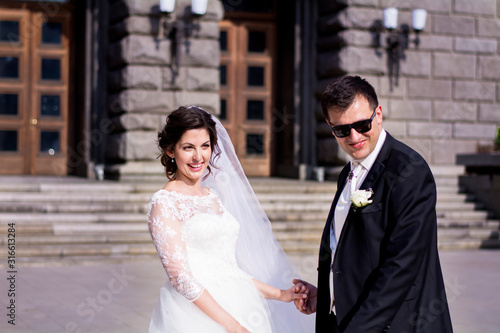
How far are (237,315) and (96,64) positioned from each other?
10.5 metres

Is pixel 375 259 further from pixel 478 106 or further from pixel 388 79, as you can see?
→ pixel 478 106

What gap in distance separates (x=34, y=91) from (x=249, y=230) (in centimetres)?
1071

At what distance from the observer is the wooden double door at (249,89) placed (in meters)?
14.0

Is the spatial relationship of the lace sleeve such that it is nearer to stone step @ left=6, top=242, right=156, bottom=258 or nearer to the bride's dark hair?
the bride's dark hair

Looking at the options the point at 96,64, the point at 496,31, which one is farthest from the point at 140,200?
the point at 496,31

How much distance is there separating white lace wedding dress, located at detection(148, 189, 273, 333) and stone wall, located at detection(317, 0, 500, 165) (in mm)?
9455

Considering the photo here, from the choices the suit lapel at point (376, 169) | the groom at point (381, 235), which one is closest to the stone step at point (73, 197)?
the groom at point (381, 235)

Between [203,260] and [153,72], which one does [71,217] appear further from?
[203,260]

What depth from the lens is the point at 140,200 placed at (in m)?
10.6

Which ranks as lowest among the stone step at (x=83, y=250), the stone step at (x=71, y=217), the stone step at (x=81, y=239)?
the stone step at (x=83, y=250)

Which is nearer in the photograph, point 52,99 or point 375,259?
point 375,259

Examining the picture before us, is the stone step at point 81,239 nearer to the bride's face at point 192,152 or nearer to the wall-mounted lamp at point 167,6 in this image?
the wall-mounted lamp at point 167,6

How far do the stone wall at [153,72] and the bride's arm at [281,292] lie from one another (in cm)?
838

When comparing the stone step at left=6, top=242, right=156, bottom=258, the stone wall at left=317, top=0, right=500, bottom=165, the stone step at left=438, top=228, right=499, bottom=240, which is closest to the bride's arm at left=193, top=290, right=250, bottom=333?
the stone step at left=6, top=242, right=156, bottom=258
